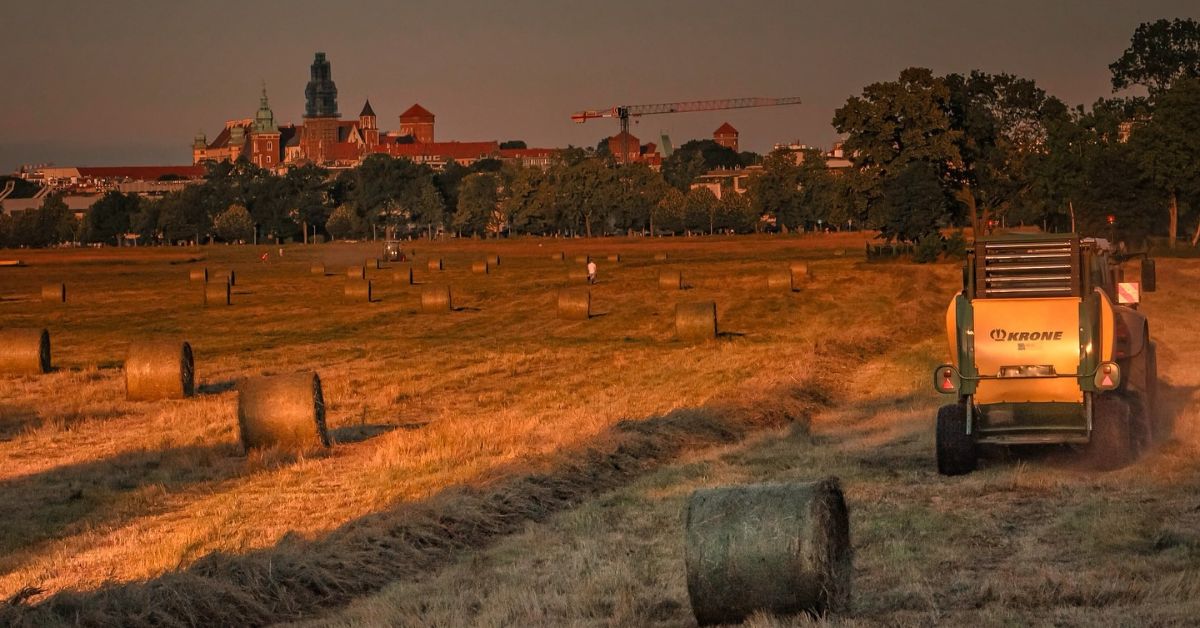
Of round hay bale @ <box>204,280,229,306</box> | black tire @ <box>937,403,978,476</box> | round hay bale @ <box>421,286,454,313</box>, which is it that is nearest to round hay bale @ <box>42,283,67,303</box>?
round hay bale @ <box>204,280,229,306</box>

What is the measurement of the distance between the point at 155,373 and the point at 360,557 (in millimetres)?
15181

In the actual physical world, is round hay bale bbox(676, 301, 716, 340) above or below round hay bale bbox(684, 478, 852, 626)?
below

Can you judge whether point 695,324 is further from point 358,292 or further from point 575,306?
point 358,292

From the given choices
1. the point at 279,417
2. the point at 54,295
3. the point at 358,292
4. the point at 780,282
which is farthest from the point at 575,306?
the point at 279,417

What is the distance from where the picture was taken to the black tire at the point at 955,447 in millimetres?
18391

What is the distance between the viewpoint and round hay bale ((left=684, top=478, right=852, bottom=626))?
1118 cm

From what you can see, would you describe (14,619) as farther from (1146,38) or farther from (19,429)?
(1146,38)

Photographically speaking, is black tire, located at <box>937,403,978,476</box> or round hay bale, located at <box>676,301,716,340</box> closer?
black tire, located at <box>937,403,978,476</box>

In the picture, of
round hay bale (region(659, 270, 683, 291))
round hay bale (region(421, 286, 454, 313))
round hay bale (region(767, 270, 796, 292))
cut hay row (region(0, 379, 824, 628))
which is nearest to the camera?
cut hay row (region(0, 379, 824, 628))

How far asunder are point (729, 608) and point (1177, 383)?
17464 millimetres

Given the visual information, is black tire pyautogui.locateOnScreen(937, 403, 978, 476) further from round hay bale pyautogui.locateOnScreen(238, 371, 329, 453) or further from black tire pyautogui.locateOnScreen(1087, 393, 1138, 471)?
round hay bale pyautogui.locateOnScreen(238, 371, 329, 453)

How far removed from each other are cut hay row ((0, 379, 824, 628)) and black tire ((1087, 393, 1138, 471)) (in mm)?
5093

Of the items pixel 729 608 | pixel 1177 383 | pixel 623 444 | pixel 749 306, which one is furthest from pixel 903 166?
pixel 729 608

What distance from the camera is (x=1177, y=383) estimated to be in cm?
2666
